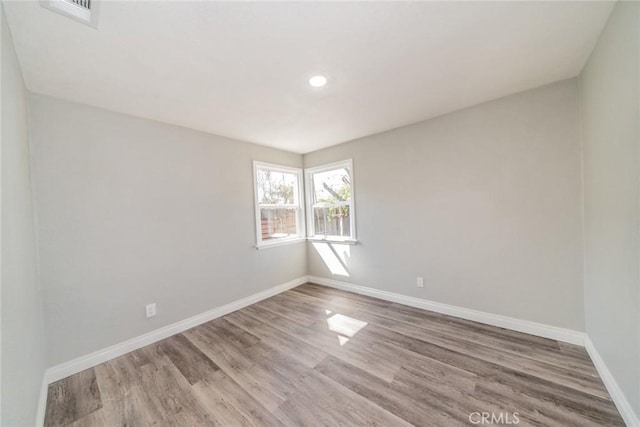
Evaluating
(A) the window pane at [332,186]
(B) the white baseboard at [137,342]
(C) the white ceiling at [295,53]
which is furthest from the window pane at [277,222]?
(C) the white ceiling at [295,53]

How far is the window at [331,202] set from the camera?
3629mm

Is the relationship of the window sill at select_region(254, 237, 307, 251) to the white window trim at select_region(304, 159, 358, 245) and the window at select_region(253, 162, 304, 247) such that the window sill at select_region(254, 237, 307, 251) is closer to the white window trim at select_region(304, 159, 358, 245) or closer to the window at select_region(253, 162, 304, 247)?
the window at select_region(253, 162, 304, 247)

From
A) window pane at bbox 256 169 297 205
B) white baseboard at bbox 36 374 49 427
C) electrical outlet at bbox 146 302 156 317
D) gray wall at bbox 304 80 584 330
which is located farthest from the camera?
window pane at bbox 256 169 297 205

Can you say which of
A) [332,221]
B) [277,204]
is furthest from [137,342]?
Result: [332,221]

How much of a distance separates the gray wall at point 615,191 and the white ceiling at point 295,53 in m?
0.22

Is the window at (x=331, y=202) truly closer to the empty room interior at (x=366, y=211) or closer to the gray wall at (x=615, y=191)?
the empty room interior at (x=366, y=211)

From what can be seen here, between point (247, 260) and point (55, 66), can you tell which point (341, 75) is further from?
point (247, 260)

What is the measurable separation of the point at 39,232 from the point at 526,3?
3676 millimetres

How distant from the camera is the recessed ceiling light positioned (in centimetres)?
184

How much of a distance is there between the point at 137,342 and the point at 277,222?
7.27ft

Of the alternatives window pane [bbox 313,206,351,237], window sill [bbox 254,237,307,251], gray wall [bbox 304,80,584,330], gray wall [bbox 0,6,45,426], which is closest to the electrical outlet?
gray wall [bbox 0,6,45,426]

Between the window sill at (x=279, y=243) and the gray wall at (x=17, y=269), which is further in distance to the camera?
the window sill at (x=279, y=243)

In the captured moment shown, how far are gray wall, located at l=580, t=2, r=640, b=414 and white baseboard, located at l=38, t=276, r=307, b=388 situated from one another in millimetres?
3409

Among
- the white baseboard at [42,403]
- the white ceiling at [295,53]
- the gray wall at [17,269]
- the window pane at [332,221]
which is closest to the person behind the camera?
the gray wall at [17,269]
